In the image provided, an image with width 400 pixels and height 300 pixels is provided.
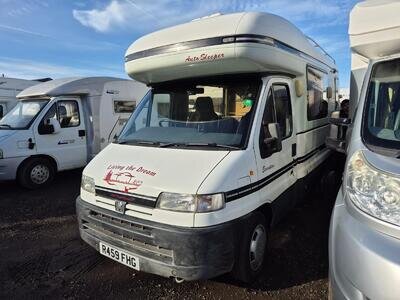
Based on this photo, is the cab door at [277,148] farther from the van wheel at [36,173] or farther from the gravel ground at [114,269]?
the van wheel at [36,173]

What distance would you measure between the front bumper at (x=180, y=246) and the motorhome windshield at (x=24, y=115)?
5.78 meters

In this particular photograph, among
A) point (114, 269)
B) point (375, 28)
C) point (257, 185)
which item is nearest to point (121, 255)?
point (114, 269)

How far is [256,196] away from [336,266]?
1.35 metres

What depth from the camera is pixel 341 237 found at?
2352mm

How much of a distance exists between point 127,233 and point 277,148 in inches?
73.2

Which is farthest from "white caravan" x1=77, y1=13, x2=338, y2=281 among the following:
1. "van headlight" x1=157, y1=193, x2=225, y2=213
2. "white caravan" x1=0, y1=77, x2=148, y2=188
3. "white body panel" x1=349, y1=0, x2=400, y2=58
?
"white caravan" x1=0, y1=77, x2=148, y2=188

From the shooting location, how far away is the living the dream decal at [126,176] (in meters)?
3.40

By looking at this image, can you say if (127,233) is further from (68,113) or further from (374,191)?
(68,113)

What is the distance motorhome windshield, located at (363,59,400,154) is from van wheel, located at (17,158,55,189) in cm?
721

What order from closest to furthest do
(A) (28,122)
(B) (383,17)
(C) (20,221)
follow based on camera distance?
(B) (383,17) < (C) (20,221) < (A) (28,122)

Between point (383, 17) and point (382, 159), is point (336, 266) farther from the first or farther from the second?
point (383, 17)

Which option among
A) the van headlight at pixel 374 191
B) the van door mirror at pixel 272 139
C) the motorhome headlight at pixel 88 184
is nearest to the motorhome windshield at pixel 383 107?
the van headlight at pixel 374 191

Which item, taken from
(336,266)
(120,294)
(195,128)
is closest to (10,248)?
(120,294)

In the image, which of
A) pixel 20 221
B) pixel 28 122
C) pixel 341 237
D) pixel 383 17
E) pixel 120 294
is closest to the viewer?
pixel 341 237
